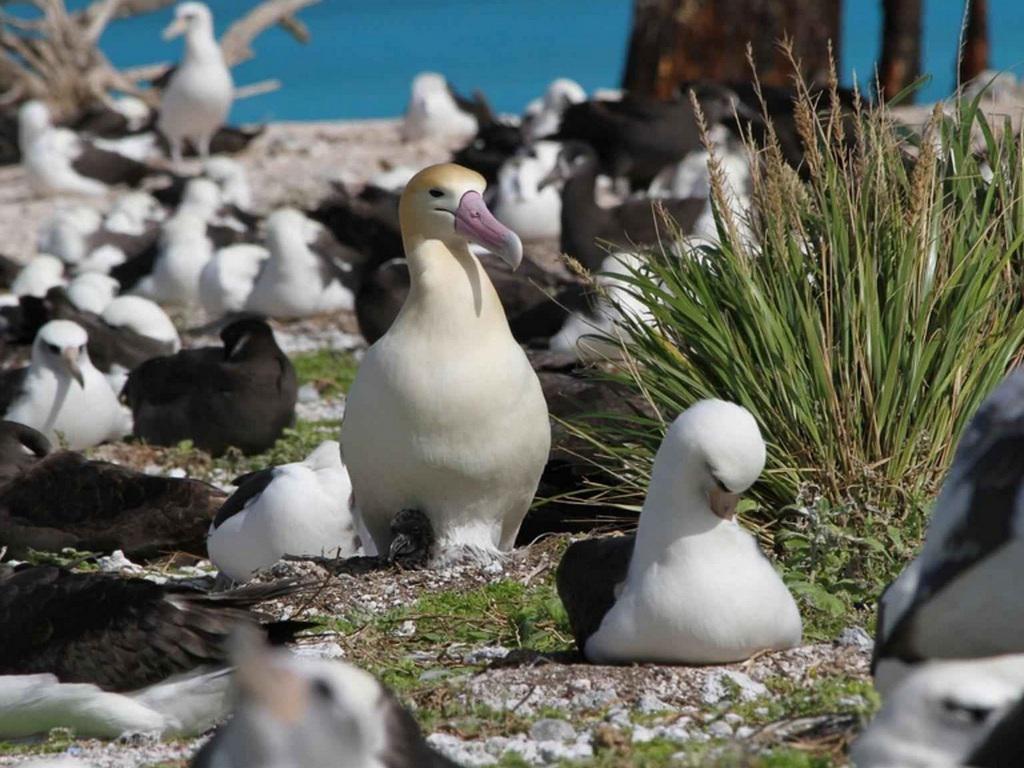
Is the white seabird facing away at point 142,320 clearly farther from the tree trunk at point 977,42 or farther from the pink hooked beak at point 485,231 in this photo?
the tree trunk at point 977,42

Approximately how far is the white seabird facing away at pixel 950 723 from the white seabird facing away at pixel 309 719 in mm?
945

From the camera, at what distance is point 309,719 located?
11.9 feet

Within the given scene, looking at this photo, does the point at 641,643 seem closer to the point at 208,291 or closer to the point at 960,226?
the point at 960,226

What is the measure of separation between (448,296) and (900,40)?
1809 centimetres

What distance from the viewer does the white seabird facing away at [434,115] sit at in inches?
964

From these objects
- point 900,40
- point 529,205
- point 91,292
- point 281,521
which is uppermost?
point 900,40

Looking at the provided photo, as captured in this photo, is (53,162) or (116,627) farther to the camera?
(53,162)

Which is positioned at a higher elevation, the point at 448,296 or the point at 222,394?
the point at 448,296

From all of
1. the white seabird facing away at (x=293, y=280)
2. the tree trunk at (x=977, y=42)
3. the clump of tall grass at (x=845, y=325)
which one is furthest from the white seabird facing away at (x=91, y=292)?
the tree trunk at (x=977, y=42)

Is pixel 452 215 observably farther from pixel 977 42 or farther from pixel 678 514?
pixel 977 42

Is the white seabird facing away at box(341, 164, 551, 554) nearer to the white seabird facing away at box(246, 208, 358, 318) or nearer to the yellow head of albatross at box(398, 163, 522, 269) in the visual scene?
the yellow head of albatross at box(398, 163, 522, 269)

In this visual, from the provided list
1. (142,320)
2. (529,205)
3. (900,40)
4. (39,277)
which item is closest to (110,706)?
(142,320)

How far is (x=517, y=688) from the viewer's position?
559 cm

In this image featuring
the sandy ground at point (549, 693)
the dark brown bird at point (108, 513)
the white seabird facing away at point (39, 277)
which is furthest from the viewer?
the white seabird facing away at point (39, 277)
